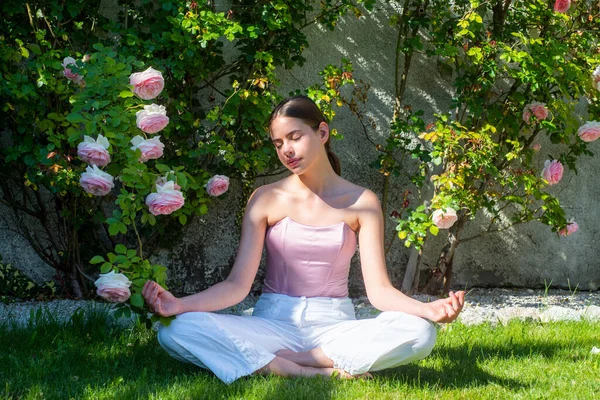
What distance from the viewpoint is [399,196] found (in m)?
5.26

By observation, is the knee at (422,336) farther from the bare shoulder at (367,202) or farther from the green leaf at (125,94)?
the green leaf at (125,94)

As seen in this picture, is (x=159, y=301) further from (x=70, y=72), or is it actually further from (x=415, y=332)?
(x=70, y=72)

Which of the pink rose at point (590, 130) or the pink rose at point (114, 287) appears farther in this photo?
the pink rose at point (590, 130)

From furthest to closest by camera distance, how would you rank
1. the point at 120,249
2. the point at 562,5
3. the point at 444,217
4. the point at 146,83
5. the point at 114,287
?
the point at 562,5
the point at 444,217
the point at 146,83
the point at 120,249
the point at 114,287

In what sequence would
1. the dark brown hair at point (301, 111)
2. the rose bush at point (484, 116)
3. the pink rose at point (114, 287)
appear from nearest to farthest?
the pink rose at point (114, 287) < the dark brown hair at point (301, 111) < the rose bush at point (484, 116)

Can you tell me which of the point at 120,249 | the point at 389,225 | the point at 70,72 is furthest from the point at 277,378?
the point at 389,225

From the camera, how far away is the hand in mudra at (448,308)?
9.36 ft

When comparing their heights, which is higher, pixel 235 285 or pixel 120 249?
pixel 120 249

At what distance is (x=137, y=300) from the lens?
304 centimetres

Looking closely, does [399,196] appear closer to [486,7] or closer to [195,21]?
[486,7]

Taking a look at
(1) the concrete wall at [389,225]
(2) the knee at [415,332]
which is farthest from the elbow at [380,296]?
(1) the concrete wall at [389,225]

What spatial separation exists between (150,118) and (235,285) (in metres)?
0.74

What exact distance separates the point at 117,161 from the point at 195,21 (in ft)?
4.21

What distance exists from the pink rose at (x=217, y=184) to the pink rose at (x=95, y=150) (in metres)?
1.28
